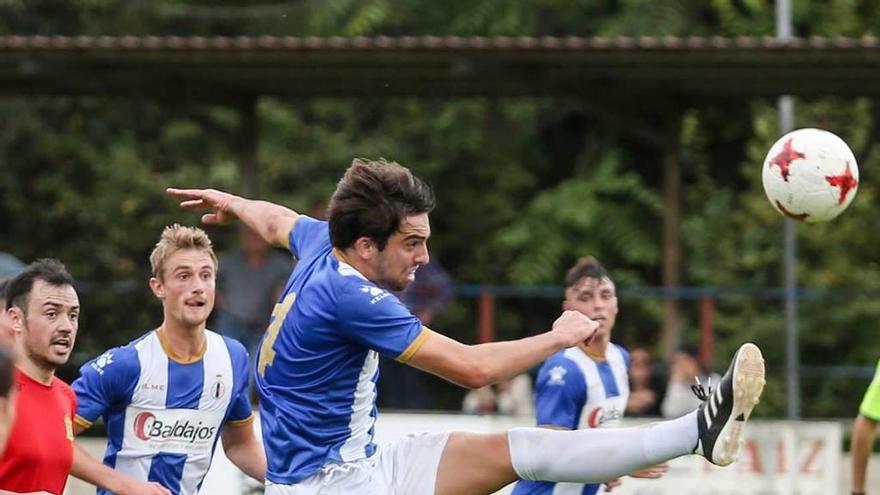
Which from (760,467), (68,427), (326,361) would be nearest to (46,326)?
(68,427)

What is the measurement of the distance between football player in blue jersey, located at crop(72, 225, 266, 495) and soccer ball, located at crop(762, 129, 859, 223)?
8.10ft

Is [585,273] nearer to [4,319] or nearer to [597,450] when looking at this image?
[597,450]

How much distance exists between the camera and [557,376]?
7.59m

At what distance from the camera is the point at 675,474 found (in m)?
10.9

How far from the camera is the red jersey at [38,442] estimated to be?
5.82 meters

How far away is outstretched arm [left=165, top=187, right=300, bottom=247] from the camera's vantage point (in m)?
6.32

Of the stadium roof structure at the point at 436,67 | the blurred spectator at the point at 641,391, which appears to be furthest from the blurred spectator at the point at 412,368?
the blurred spectator at the point at 641,391

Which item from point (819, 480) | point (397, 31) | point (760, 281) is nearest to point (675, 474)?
point (819, 480)

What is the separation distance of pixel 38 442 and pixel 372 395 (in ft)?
4.14

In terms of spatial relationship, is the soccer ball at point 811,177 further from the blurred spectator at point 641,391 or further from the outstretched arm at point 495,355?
the blurred spectator at point 641,391

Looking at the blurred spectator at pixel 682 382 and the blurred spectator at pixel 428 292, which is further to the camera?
the blurred spectator at pixel 428 292

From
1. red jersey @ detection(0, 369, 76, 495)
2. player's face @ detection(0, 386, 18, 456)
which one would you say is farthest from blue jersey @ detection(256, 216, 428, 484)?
player's face @ detection(0, 386, 18, 456)

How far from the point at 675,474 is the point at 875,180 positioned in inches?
291

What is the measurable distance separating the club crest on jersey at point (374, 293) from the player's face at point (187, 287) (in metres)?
1.39
